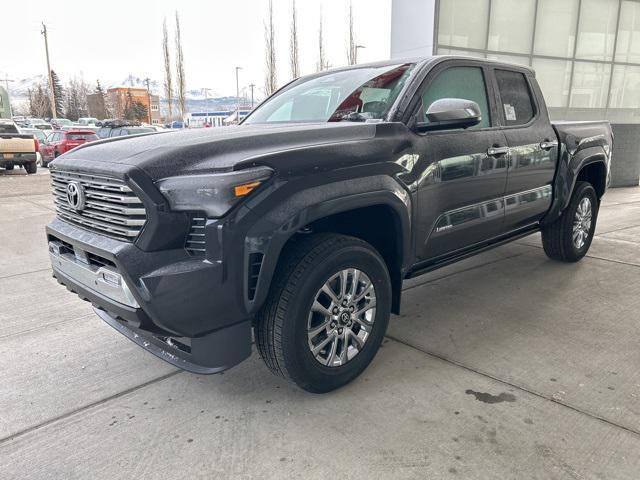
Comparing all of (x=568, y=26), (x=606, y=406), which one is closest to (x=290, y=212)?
(x=606, y=406)

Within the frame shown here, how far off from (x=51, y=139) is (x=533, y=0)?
16890 mm

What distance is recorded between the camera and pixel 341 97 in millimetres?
3590

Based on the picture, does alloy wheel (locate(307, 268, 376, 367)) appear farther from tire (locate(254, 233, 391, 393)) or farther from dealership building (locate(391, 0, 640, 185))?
dealership building (locate(391, 0, 640, 185))

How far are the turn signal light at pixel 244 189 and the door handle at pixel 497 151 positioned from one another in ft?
6.89

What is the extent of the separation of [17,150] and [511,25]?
1505 cm

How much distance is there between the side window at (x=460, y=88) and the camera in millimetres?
3473

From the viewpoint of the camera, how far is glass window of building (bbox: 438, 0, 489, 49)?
1231cm

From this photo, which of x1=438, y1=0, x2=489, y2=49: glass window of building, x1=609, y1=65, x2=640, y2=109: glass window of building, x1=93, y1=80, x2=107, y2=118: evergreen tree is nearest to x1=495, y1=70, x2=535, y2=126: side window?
x1=438, y1=0, x2=489, y2=49: glass window of building

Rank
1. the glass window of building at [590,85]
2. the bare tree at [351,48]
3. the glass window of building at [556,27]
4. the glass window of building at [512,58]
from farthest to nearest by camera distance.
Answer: the bare tree at [351,48] → the glass window of building at [590,85] → the glass window of building at [556,27] → the glass window of building at [512,58]

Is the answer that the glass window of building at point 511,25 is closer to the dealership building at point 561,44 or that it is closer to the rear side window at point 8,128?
the dealership building at point 561,44

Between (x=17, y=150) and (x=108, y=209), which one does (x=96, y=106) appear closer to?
(x=17, y=150)

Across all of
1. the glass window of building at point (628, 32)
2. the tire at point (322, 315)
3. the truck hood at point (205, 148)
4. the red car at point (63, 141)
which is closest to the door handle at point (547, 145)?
the truck hood at point (205, 148)

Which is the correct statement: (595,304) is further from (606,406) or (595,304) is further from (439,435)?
(439,435)

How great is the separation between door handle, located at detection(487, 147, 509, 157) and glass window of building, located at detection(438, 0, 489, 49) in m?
9.41
